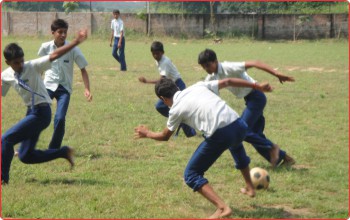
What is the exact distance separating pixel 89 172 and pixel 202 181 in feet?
6.36

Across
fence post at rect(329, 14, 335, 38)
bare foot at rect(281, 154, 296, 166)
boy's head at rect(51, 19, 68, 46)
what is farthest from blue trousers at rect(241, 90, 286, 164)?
fence post at rect(329, 14, 335, 38)

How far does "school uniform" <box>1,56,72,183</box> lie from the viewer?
5.54m

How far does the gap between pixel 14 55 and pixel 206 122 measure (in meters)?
2.09

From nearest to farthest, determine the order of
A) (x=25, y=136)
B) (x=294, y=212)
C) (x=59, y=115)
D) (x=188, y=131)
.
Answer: (x=294, y=212)
(x=25, y=136)
(x=59, y=115)
(x=188, y=131)

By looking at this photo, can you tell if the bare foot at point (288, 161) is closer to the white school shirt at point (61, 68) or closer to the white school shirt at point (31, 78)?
the white school shirt at point (61, 68)

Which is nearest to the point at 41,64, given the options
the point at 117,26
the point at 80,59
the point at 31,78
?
the point at 31,78

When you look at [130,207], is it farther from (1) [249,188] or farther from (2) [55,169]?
(2) [55,169]

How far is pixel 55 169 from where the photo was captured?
20.9ft

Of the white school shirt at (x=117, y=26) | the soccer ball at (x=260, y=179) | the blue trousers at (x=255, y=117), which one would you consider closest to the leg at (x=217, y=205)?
the soccer ball at (x=260, y=179)

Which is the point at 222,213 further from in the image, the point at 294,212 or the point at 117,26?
the point at 117,26

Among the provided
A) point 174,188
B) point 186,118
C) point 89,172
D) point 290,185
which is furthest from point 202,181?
point 89,172

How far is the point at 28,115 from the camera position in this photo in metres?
5.71

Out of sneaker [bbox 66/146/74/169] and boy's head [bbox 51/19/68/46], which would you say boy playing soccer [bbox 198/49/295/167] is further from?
boy's head [bbox 51/19/68/46]

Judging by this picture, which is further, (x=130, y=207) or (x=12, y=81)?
(x=12, y=81)
